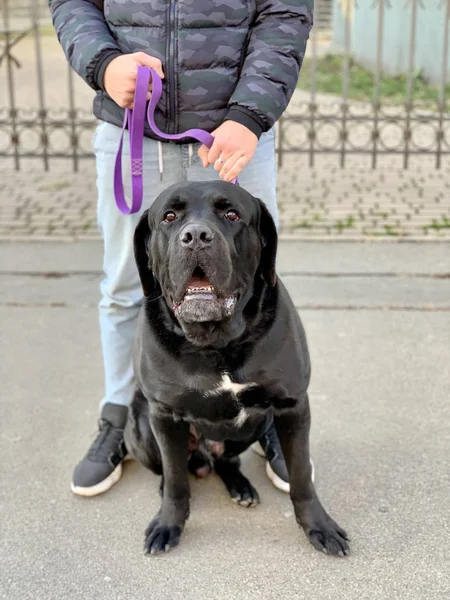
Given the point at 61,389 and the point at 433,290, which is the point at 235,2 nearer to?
the point at 61,389

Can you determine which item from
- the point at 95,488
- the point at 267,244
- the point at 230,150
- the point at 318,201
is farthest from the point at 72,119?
the point at 267,244

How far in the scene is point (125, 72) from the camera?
2.56 m

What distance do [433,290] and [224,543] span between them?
2682 millimetres

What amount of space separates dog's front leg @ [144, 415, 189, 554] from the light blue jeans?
1.96 feet

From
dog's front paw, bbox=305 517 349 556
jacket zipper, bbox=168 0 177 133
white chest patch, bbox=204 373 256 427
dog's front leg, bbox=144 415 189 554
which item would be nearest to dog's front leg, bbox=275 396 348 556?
dog's front paw, bbox=305 517 349 556

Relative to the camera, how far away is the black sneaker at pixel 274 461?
2.97 m

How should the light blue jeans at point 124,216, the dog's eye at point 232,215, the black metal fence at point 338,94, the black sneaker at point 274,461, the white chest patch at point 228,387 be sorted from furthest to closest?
the black metal fence at point 338,94
the black sneaker at point 274,461
the light blue jeans at point 124,216
the white chest patch at point 228,387
the dog's eye at point 232,215

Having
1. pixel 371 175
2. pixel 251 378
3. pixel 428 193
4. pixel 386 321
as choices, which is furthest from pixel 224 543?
pixel 371 175

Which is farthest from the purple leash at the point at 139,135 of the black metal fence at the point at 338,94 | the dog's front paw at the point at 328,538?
the black metal fence at the point at 338,94

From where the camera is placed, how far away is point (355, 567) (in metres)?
2.55

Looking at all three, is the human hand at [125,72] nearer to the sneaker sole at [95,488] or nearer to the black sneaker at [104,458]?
the black sneaker at [104,458]

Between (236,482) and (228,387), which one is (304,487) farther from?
(228,387)

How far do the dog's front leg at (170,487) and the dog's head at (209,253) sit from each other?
370mm

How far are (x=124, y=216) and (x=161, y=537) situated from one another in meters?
1.14
